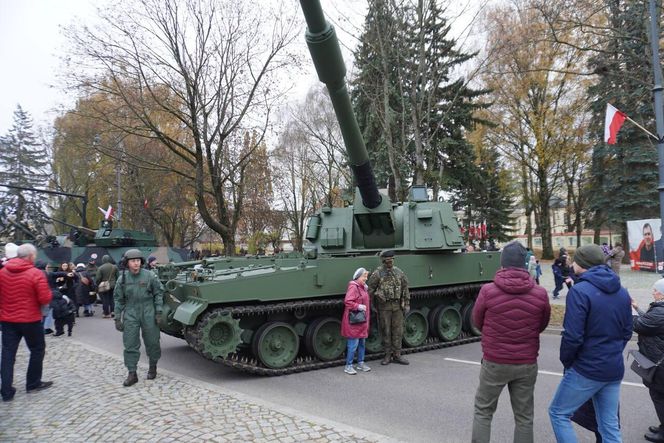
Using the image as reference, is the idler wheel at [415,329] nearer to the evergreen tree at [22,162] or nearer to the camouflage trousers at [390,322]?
the camouflage trousers at [390,322]

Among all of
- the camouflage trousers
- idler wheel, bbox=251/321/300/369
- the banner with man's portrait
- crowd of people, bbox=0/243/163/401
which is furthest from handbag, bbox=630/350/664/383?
the banner with man's portrait

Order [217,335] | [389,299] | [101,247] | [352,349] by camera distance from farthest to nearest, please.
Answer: [101,247] < [389,299] < [352,349] < [217,335]

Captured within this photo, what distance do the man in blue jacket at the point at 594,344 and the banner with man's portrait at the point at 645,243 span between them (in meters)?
17.6

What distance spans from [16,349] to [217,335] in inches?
95.5

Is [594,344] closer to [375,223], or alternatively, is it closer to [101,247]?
[375,223]

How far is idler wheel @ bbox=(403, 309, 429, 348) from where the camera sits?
8.71m

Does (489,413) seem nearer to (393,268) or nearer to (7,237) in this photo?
(393,268)

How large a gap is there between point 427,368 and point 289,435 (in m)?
3.52

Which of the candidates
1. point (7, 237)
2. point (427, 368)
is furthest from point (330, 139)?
point (427, 368)

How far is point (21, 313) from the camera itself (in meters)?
5.85

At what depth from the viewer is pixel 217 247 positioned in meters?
55.7

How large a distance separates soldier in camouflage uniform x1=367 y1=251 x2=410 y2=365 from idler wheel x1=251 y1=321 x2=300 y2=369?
4.60 feet

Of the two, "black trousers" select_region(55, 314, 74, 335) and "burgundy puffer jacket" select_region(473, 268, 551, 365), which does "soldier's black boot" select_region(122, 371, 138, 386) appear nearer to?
"burgundy puffer jacket" select_region(473, 268, 551, 365)

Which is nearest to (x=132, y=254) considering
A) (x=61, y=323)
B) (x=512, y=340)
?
(x=512, y=340)
